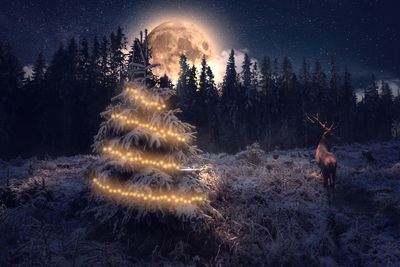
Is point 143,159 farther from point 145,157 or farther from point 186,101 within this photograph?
point 186,101

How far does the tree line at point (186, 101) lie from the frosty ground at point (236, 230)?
15.9 m

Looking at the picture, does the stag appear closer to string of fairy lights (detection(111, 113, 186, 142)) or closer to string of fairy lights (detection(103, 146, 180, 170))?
string of fairy lights (detection(103, 146, 180, 170))

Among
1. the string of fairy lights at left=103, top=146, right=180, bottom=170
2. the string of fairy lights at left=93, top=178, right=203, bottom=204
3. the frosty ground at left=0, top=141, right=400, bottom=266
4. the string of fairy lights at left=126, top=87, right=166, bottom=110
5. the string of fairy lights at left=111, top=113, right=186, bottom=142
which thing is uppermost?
the string of fairy lights at left=126, top=87, right=166, bottom=110

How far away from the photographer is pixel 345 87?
5175 centimetres

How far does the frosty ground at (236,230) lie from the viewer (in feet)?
15.1

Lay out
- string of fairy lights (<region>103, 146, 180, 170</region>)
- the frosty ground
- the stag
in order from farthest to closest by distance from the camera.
Answer: the stag
string of fairy lights (<region>103, 146, 180, 170</region>)
the frosty ground

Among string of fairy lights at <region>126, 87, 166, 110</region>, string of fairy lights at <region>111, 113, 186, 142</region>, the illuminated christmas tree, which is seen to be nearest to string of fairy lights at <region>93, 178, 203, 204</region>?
the illuminated christmas tree

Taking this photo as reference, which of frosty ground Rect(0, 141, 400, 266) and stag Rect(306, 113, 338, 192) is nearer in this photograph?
frosty ground Rect(0, 141, 400, 266)

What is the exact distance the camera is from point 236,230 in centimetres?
598

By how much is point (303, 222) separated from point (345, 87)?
55694mm

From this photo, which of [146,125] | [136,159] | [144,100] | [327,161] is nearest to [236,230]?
[136,159]

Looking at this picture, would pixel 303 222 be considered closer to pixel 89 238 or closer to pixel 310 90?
pixel 89 238

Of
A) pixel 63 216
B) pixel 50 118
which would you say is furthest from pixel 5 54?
pixel 63 216

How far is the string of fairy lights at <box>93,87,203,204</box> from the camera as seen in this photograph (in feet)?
15.4
